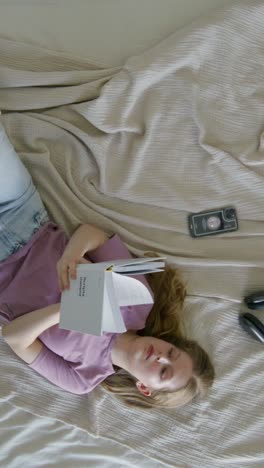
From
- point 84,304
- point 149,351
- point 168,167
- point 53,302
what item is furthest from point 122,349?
point 168,167

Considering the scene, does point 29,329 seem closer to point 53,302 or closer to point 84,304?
point 53,302

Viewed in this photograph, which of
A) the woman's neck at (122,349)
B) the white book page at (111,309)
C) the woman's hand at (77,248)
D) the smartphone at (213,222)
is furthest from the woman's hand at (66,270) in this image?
the smartphone at (213,222)

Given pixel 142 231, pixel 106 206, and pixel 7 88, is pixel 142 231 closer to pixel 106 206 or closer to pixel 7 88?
pixel 106 206

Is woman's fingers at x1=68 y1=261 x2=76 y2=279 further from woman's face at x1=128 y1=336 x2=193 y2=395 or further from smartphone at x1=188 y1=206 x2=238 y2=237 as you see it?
smartphone at x1=188 y1=206 x2=238 y2=237

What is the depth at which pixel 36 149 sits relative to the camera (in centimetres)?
117

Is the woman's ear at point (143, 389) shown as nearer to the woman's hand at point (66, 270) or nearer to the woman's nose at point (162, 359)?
the woman's nose at point (162, 359)

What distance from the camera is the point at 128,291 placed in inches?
33.6

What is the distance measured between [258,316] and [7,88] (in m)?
0.82

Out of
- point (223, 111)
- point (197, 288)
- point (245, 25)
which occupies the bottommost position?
point (197, 288)

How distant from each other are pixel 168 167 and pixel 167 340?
411mm

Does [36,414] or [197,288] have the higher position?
[197,288]

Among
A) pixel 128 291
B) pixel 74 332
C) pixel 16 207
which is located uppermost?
pixel 16 207

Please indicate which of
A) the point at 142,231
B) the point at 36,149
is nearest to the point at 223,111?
the point at 142,231

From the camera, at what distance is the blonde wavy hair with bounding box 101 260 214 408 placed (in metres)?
1.07
